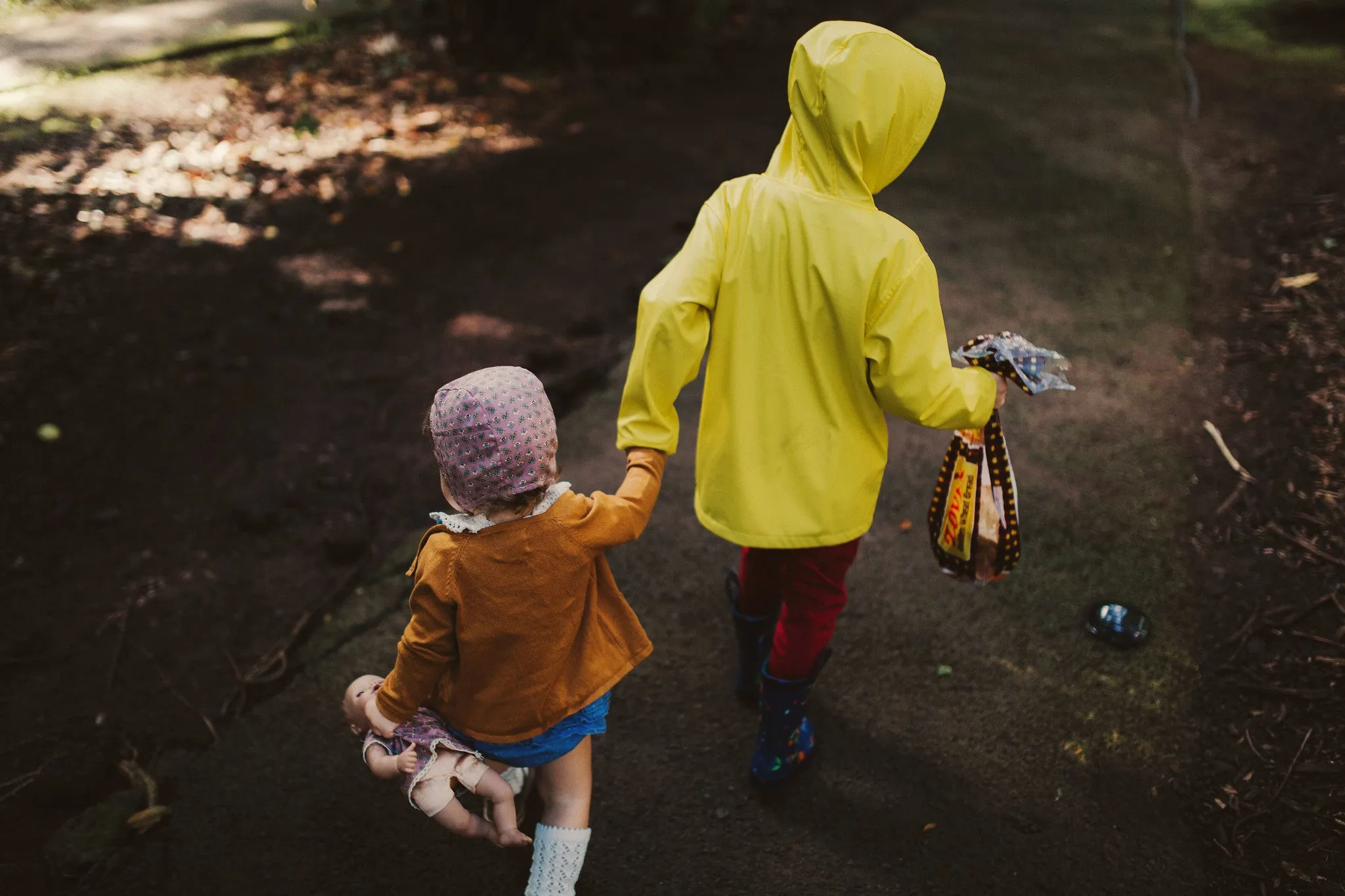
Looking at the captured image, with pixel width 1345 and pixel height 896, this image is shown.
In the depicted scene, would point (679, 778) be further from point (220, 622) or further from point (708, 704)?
point (220, 622)

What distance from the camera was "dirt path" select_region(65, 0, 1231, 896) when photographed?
239 cm

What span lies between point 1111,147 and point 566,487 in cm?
682

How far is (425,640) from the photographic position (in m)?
1.79

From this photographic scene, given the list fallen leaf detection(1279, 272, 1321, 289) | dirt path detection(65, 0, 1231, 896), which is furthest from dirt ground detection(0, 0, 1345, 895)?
fallen leaf detection(1279, 272, 1321, 289)

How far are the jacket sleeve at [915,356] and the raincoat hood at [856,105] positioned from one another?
0.24 metres

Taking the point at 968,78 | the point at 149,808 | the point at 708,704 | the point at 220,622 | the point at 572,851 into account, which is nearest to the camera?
the point at 572,851

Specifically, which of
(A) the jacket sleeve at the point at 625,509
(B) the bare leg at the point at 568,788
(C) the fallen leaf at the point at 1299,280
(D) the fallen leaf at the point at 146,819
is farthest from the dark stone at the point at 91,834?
(C) the fallen leaf at the point at 1299,280

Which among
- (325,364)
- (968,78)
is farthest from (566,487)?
(968,78)

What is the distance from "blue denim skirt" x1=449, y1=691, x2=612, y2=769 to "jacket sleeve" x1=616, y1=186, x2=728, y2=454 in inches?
23.9

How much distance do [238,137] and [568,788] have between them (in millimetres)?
6145

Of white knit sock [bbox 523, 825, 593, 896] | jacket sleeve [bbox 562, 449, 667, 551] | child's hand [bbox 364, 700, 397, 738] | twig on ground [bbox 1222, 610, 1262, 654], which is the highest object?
jacket sleeve [bbox 562, 449, 667, 551]

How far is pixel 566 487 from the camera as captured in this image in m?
1.87

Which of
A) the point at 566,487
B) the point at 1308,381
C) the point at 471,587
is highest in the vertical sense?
the point at 566,487

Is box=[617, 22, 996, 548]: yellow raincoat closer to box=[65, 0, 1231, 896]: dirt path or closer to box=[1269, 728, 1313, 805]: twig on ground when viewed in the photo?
box=[65, 0, 1231, 896]: dirt path
